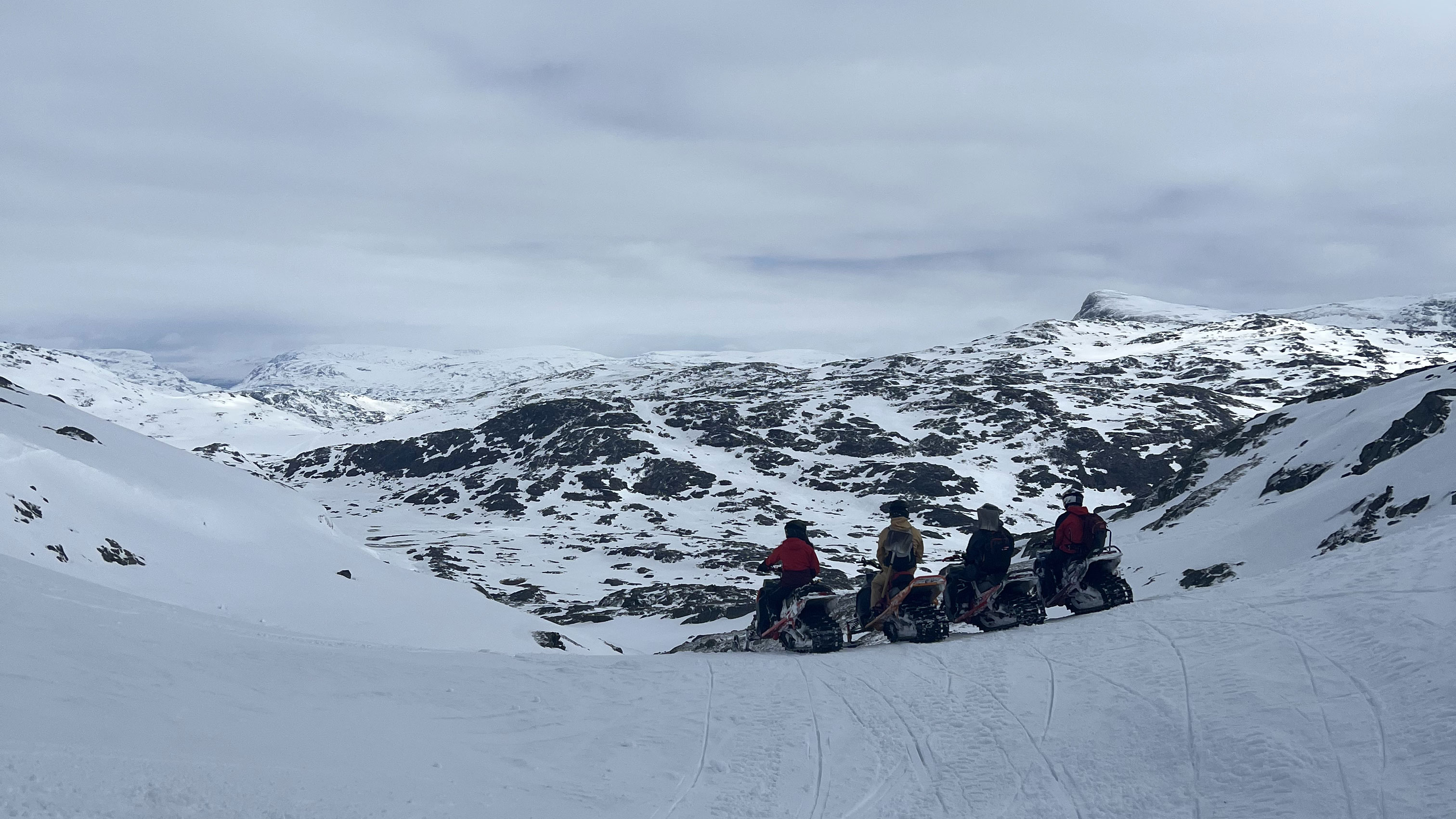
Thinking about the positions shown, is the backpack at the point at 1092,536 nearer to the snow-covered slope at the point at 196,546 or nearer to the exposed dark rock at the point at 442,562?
the snow-covered slope at the point at 196,546

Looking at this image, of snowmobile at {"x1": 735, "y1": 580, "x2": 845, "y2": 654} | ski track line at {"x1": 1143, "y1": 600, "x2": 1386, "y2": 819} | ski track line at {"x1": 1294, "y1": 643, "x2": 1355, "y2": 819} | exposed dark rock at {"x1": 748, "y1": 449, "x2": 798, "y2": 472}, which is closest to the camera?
ski track line at {"x1": 1294, "y1": 643, "x2": 1355, "y2": 819}

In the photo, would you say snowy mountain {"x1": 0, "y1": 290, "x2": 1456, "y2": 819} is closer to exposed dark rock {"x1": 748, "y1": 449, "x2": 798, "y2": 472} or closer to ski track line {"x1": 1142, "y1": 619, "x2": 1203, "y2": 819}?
ski track line {"x1": 1142, "y1": 619, "x2": 1203, "y2": 819}

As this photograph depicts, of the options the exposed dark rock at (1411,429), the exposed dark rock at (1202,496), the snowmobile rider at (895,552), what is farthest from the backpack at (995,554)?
the exposed dark rock at (1202,496)

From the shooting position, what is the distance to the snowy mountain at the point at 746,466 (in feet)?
267

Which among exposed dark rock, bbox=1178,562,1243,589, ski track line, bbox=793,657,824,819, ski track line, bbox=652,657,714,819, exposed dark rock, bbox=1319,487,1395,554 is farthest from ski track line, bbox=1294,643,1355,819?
exposed dark rock, bbox=1178,562,1243,589

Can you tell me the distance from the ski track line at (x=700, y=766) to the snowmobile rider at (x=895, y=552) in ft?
14.1

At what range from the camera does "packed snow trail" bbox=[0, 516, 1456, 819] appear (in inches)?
227

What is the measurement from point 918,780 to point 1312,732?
320 centimetres

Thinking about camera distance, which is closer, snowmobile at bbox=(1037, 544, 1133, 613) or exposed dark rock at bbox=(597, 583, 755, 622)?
snowmobile at bbox=(1037, 544, 1133, 613)

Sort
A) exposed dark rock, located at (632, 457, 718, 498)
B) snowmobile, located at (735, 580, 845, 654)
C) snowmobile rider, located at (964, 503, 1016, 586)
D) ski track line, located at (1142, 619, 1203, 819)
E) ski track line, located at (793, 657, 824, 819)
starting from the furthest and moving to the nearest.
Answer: exposed dark rock, located at (632, 457, 718, 498)
snowmobile rider, located at (964, 503, 1016, 586)
snowmobile, located at (735, 580, 845, 654)
ski track line, located at (793, 657, 824, 819)
ski track line, located at (1142, 619, 1203, 819)

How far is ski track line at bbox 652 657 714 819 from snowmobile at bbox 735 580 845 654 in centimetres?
308

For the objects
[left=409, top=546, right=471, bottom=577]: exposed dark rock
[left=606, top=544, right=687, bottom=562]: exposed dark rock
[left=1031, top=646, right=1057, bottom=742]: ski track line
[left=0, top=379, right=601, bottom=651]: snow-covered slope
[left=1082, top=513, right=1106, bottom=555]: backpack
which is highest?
[left=1082, top=513, right=1106, bottom=555]: backpack

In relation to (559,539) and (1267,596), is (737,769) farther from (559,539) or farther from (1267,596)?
(559,539)

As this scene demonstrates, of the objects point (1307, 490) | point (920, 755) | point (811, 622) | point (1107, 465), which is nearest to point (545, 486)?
point (1107, 465)
